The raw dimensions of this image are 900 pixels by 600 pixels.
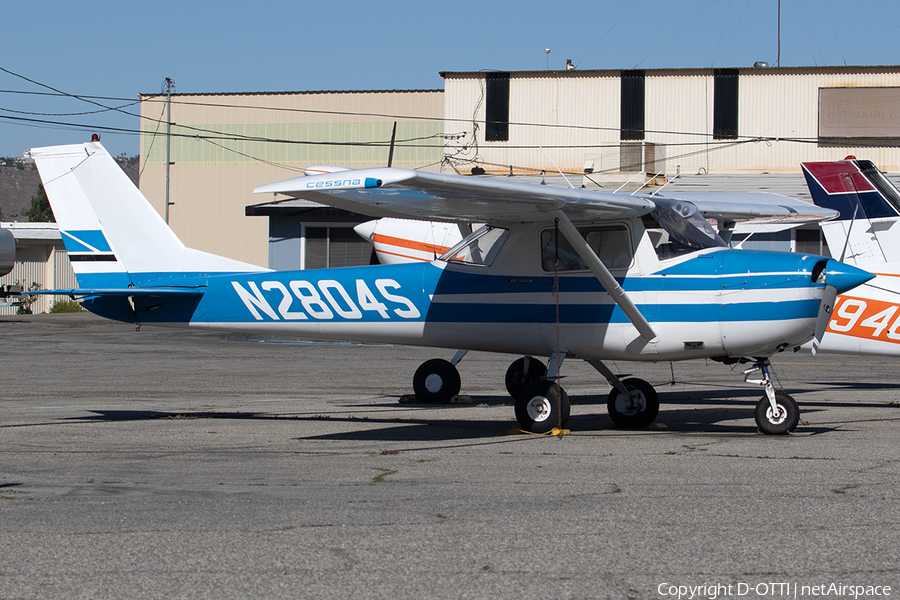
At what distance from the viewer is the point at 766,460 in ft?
23.5

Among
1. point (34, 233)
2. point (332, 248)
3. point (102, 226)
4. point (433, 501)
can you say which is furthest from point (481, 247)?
point (34, 233)

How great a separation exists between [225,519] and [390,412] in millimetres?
6126

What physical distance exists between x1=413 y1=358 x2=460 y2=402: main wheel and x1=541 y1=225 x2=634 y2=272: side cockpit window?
349 centimetres

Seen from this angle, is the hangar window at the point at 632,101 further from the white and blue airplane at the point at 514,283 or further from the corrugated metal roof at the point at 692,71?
the white and blue airplane at the point at 514,283

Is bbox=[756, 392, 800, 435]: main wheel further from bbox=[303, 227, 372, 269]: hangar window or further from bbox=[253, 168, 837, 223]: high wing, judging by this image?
bbox=[303, 227, 372, 269]: hangar window

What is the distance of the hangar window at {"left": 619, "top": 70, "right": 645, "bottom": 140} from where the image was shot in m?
38.9

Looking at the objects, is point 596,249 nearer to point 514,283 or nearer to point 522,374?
point 514,283

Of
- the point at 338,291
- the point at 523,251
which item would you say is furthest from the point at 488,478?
the point at 338,291

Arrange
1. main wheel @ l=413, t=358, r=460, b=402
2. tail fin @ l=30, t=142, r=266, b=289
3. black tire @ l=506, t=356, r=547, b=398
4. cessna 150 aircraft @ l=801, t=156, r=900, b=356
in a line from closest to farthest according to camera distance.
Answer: tail fin @ l=30, t=142, r=266, b=289
cessna 150 aircraft @ l=801, t=156, r=900, b=356
black tire @ l=506, t=356, r=547, b=398
main wheel @ l=413, t=358, r=460, b=402

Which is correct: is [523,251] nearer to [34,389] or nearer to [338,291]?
[338,291]

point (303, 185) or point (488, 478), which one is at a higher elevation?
point (303, 185)

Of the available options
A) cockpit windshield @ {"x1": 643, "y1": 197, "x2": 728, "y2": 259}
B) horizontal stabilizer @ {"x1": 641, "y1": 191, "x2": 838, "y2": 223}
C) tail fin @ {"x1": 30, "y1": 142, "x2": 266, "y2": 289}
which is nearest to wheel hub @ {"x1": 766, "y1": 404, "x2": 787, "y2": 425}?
cockpit windshield @ {"x1": 643, "y1": 197, "x2": 728, "y2": 259}

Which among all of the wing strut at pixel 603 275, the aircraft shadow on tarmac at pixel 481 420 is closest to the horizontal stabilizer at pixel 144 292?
the aircraft shadow on tarmac at pixel 481 420

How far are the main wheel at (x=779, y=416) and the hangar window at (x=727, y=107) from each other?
103 feet
